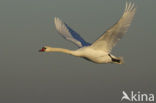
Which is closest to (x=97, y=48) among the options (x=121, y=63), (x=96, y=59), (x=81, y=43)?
(x=96, y=59)

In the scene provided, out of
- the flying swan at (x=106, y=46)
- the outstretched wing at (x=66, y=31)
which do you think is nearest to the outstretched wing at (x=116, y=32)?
the flying swan at (x=106, y=46)

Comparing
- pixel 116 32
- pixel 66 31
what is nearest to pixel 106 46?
pixel 116 32

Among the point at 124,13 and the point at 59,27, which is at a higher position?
the point at 59,27

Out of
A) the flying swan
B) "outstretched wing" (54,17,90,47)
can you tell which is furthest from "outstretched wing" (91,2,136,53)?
"outstretched wing" (54,17,90,47)

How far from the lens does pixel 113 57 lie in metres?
31.1

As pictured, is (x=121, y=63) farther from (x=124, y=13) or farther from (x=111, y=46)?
(x=124, y=13)

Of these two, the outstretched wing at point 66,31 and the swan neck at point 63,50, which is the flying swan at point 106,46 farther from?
the outstretched wing at point 66,31

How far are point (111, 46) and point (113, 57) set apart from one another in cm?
153

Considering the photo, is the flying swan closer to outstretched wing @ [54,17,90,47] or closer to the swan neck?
the swan neck

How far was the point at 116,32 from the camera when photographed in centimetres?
2820

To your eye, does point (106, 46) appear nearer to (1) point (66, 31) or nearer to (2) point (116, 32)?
(2) point (116, 32)

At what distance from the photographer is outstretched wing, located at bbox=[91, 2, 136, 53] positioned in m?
27.6

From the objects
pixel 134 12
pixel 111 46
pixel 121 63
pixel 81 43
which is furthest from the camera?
pixel 81 43

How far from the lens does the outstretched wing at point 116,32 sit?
1087 inches
